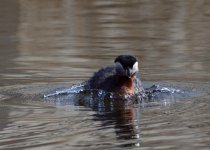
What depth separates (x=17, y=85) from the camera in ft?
45.7

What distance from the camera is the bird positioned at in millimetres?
12594

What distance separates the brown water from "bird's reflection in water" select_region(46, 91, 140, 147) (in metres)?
0.01

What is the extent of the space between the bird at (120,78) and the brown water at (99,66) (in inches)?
15.3

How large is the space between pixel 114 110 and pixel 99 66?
3544mm

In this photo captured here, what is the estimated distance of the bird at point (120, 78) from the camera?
12594 millimetres

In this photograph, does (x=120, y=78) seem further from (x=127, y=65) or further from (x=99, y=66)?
(x=99, y=66)

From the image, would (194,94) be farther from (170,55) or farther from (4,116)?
(170,55)

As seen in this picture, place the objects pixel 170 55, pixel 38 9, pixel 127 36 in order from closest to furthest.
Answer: pixel 170 55 → pixel 127 36 → pixel 38 9

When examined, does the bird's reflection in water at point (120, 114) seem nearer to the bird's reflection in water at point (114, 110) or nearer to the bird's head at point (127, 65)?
the bird's reflection in water at point (114, 110)

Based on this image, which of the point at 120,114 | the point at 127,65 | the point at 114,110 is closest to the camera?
the point at 120,114

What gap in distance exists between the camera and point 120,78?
12984 mm

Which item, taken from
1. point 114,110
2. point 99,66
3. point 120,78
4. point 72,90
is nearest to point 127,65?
point 120,78

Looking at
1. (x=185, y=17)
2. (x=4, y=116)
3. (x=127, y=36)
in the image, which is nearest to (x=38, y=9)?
(x=185, y=17)

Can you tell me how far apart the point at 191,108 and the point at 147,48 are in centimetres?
616
